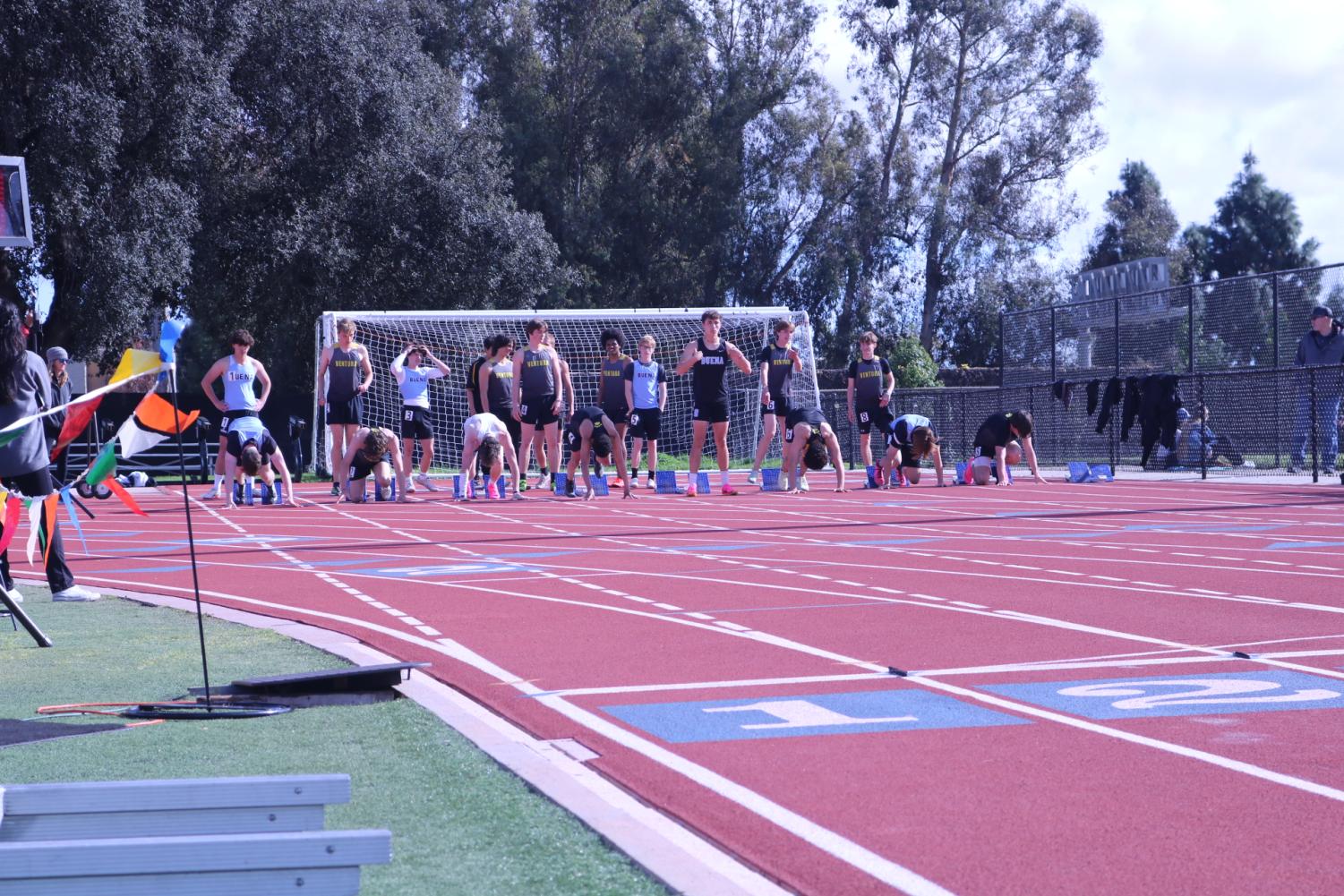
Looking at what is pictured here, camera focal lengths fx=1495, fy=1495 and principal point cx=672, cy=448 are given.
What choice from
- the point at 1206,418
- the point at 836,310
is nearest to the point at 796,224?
the point at 836,310

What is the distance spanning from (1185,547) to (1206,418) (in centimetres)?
1236

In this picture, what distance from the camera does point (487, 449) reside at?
19.0 meters

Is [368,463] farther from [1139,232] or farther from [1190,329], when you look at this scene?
[1139,232]

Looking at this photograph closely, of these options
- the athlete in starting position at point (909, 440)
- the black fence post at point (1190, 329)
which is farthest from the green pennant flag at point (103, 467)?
the black fence post at point (1190, 329)

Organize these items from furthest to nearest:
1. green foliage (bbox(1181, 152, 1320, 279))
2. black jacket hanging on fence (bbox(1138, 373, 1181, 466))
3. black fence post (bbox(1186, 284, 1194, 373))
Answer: green foliage (bbox(1181, 152, 1320, 279)) → black fence post (bbox(1186, 284, 1194, 373)) → black jacket hanging on fence (bbox(1138, 373, 1181, 466))

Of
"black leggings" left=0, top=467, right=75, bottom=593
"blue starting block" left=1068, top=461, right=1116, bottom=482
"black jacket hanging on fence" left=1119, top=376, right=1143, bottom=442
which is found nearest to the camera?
"black leggings" left=0, top=467, right=75, bottom=593

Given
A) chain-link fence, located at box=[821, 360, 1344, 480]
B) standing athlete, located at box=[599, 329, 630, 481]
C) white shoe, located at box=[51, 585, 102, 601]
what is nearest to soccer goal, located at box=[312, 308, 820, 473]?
chain-link fence, located at box=[821, 360, 1344, 480]

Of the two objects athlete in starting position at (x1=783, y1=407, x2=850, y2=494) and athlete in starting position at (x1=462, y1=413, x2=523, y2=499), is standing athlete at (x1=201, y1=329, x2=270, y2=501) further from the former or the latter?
athlete in starting position at (x1=783, y1=407, x2=850, y2=494)

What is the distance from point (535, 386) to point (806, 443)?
3.63 meters

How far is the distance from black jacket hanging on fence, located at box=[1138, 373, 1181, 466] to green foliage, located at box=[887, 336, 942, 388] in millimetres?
15435

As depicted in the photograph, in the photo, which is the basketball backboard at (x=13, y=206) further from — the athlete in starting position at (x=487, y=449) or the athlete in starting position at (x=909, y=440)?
the athlete in starting position at (x=909, y=440)

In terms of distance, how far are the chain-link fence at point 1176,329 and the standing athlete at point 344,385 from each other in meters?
13.3

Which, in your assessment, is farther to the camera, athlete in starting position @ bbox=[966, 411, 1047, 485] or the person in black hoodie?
athlete in starting position @ bbox=[966, 411, 1047, 485]

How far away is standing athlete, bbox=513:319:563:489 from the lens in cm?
1958
